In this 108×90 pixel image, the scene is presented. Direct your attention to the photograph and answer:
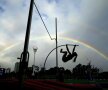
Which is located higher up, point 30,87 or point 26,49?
point 26,49

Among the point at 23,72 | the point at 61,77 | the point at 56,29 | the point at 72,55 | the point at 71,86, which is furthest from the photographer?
the point at 56,29

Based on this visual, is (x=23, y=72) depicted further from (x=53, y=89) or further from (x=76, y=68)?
(x=76, y=68)

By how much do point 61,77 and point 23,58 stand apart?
1225cm

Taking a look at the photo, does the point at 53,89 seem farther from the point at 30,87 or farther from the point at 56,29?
the point at 56,29

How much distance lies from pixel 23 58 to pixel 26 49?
1.35 feet

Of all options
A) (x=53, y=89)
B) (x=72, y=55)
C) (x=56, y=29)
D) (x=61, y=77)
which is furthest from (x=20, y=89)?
(x=56, y=29)

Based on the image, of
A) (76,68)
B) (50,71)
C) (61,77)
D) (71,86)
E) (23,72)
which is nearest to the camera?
(71,86)

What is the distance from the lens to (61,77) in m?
21.1

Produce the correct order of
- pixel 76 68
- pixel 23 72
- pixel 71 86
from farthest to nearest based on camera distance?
pixel 76 68 < pixel 23 72 < pixel 71 86

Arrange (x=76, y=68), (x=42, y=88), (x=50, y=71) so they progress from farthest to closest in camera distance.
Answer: (x=76, y=68), (x=50, y=71), (x=42, y=88)

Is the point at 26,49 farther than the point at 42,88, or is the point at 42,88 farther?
the point at 26,49

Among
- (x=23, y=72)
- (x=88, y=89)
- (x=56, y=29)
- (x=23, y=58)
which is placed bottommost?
(x=88, y=89)

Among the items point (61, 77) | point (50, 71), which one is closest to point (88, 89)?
point (61, 77)

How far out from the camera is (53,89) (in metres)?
5.98
